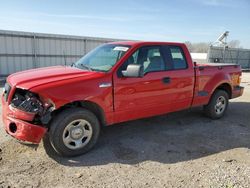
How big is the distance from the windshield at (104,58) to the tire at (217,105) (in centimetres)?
287

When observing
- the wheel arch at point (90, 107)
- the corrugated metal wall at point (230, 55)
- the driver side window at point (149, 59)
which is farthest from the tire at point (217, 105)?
the corrugated metal wall at point (230, 55)

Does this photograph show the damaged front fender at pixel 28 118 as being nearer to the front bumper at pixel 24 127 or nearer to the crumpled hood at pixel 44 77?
the front bumper at pixel 24 127

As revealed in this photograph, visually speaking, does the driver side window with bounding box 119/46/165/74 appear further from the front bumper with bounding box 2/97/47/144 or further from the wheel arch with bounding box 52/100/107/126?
the front bumper with bounding box 2/97/47/144

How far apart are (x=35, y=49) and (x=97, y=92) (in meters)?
12.1

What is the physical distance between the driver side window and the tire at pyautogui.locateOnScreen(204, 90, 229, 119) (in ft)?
6.66

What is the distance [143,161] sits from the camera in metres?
4.10

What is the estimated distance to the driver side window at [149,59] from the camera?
4807mm

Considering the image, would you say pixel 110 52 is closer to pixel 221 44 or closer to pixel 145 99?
pixel 145 99

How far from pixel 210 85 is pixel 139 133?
217cm

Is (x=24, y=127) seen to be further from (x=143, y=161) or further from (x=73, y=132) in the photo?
(x=143, y=161)

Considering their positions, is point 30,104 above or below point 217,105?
above

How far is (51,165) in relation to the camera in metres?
3.87

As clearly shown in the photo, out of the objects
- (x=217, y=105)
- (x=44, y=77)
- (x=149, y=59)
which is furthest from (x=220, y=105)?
(x=44, y=77)

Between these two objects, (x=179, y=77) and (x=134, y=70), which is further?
A: (x=179, y=77)
